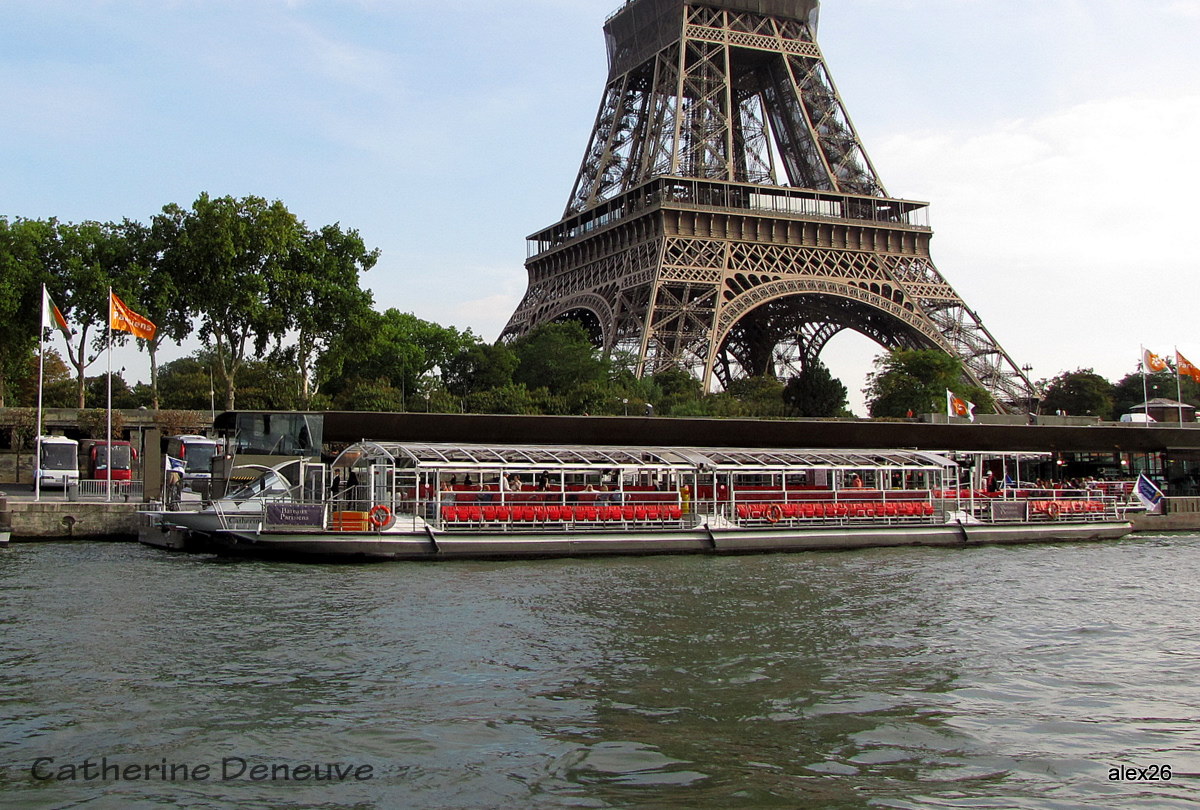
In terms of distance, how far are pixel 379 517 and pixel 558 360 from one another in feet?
126

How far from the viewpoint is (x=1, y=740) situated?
11.9 m

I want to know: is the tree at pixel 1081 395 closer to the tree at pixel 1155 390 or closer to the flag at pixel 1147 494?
the tree at pixel 1155 390

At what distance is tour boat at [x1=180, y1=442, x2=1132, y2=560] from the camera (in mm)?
29734

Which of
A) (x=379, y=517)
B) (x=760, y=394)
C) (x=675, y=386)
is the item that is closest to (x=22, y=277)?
(x=379, y=517)

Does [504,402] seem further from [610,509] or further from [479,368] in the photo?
[610,509]

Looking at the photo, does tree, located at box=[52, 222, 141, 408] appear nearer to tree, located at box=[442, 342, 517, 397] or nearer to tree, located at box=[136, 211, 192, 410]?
tree, located at box=[136, 211, 192, 410]

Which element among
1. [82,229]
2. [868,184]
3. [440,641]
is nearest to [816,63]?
[868,184]

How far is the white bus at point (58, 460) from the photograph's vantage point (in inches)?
1750

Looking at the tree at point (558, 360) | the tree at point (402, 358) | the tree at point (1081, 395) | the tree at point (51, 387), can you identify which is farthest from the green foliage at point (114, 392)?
the tree at point (1081, 395)

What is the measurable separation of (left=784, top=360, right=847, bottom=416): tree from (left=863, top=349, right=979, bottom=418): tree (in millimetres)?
3079

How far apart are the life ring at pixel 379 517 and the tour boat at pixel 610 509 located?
3 cm

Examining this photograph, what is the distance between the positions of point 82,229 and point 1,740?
154ft

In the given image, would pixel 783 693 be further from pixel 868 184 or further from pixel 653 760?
pixel 868 184

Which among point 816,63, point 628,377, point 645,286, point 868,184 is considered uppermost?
point 816,63
